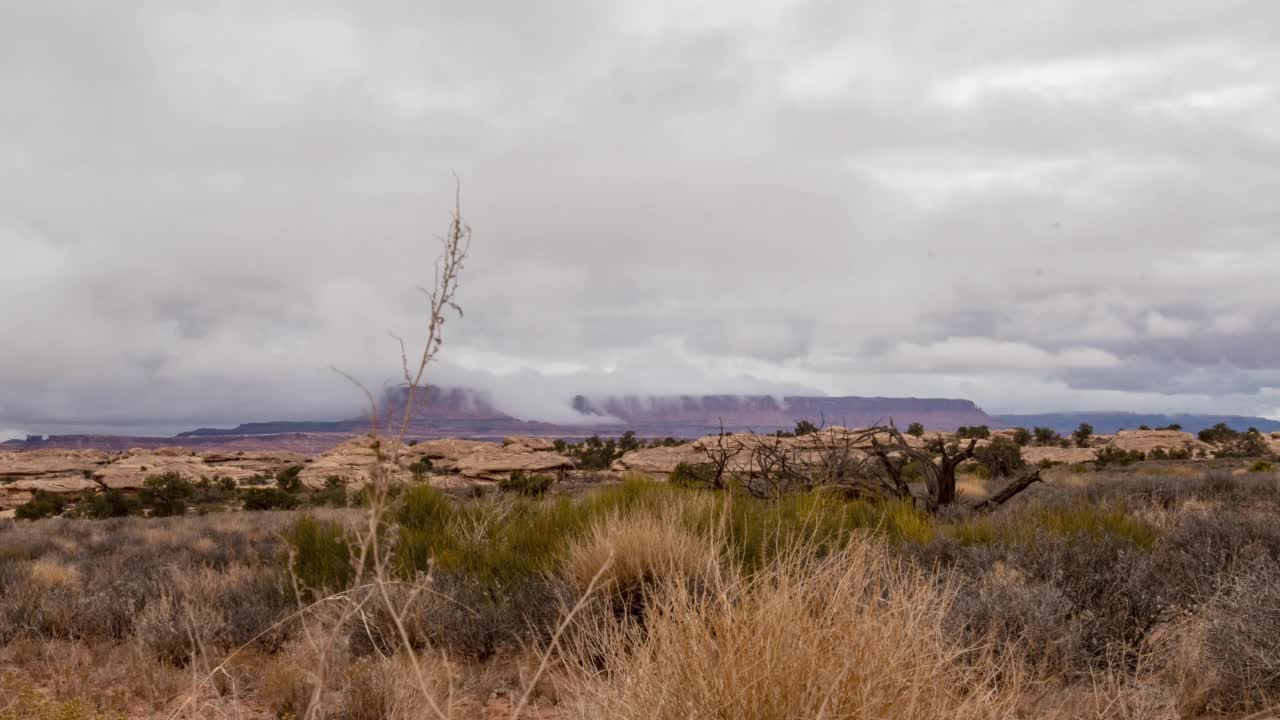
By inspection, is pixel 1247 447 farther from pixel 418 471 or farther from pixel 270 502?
pixel 270 502

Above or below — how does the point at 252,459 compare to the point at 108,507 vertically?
below

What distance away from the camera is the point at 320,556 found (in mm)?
8305

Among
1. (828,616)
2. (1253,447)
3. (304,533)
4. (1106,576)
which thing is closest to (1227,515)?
(1106,576)

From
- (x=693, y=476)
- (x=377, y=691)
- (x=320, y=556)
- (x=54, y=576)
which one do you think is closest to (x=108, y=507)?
(x=54, y=576)

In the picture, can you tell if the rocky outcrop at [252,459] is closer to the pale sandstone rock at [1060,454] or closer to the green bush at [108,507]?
the green bush at [108,507]

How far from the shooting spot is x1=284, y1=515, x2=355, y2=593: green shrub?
775 cm

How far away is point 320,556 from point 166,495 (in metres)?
26.4

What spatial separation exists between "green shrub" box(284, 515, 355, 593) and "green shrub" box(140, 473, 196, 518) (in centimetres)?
2264

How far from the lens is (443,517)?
9195 mm

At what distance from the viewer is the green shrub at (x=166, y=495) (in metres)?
28.3

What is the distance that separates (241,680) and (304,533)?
345 cm

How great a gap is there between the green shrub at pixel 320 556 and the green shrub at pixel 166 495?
22.6 m

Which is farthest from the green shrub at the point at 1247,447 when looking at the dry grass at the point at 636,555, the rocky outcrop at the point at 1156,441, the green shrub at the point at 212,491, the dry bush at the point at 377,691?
the green shrub at the point at 212,491

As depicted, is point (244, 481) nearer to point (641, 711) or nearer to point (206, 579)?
point (206, 579)
